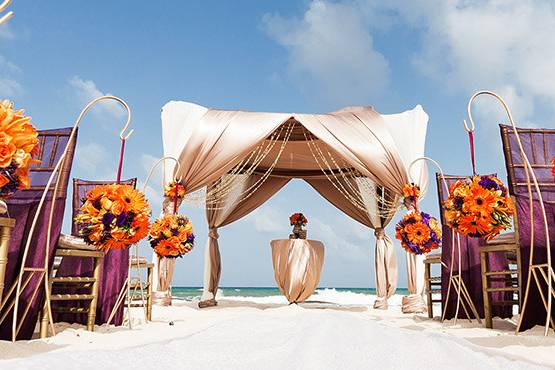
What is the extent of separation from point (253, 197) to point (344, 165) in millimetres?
1540

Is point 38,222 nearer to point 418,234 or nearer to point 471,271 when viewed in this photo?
point 418,234

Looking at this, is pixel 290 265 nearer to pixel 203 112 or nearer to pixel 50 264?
pixel 203 112

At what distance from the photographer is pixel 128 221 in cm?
266

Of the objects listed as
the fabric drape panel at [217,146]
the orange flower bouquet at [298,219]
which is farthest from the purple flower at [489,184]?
the orange flower bouquet at [298,219]

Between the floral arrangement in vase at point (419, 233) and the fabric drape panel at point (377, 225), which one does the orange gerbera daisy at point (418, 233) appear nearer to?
the floral arrangement in vase at point (419, 233)

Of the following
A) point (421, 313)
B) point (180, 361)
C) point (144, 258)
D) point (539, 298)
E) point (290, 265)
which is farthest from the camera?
point (290, 265)

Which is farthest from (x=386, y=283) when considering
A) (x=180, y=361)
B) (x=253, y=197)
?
(x=180, y=361)

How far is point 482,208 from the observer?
274 cm

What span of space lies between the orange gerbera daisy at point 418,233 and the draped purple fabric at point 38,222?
287cm

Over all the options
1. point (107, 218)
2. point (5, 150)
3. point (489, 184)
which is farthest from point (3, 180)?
point (489, 184)

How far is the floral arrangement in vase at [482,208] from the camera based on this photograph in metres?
2.72

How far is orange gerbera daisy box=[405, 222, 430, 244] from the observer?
4.16 m

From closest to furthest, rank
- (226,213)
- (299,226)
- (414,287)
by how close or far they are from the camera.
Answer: (414,287) → (299,226) → (226,213)

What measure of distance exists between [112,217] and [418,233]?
107 inches
